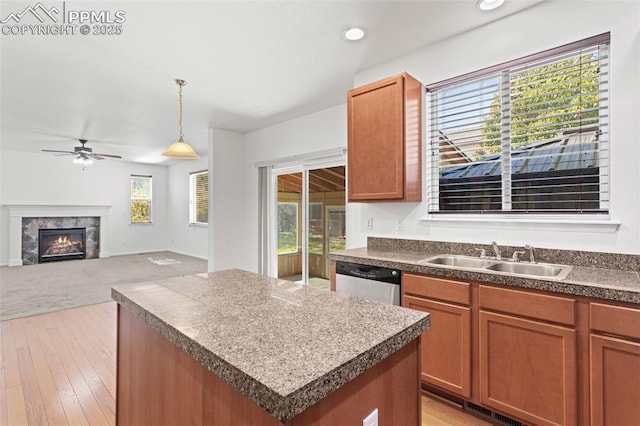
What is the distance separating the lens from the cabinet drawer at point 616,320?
1.46 metres

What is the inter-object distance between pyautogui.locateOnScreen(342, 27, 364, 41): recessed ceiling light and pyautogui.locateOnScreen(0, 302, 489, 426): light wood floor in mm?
2838

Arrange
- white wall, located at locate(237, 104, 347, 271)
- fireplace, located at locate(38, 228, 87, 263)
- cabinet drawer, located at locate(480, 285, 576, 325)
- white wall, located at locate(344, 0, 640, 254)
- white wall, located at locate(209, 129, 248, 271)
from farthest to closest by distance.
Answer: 1. fireplace, located at locate(38, 228, 87, 263)
2. white wall, located at locate(209, 129, 248, 271)
3. white wall, located at locate(237, 104, 347, 271)
4. white wall, located at locate(344, 0, 640, 254)
5. cabinet drawer, located at locate(480, 285, 576, 325)

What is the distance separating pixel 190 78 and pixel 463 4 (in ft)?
8.80

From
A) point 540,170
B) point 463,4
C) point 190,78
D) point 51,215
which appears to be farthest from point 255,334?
point 51,215

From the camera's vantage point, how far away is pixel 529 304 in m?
1.74

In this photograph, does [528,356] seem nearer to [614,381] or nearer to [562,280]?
[614,381]

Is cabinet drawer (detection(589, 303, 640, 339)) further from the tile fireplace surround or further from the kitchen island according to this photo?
the tile fireplace surround

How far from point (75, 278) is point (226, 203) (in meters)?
3.50

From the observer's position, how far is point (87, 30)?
249cm

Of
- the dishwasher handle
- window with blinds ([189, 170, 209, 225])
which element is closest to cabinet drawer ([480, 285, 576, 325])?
the dishwasher handle

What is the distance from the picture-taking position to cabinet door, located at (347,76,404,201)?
268cm

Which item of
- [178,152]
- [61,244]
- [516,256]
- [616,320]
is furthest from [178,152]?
[61,244]

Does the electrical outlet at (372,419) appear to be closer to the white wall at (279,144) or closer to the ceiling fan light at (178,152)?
the ceiling fan light at (178,152)

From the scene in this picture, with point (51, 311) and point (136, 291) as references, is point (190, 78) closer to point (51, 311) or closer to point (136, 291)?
point (136, 291)
